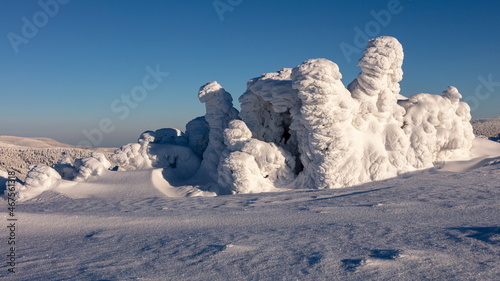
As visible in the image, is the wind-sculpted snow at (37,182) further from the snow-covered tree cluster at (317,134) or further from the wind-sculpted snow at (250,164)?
the wind-sculpted snow at (250,164)

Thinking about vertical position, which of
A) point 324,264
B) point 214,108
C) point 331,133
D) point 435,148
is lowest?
point 324,264

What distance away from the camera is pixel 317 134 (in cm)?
1038

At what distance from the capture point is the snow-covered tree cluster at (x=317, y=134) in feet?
33.8

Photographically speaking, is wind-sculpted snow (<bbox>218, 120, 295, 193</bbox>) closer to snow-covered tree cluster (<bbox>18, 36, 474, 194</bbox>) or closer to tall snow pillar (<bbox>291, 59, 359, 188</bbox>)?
snow-covered tree cluster (<bbox>18, 36, 474, 194</bbox>)

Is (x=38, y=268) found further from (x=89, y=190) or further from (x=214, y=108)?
(x=214, y=108)

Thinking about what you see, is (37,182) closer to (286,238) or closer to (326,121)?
(326,121)

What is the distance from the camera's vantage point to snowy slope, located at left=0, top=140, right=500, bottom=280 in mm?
3404

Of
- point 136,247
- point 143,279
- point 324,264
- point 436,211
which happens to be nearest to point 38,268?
point 136,247

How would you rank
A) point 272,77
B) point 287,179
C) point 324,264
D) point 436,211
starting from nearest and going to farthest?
point 324,264 < point 436,211 < point 287,179 < point 272,77

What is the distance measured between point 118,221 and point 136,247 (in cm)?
213

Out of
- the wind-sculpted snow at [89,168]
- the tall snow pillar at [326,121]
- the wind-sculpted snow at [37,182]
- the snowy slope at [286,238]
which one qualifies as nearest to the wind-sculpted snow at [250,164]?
the tall snow pillar at [326,121]

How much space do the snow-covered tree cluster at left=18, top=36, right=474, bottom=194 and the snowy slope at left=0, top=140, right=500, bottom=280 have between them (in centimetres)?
234

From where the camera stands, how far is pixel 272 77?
39.8 feet

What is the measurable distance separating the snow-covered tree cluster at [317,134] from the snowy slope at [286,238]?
2.34 meters
